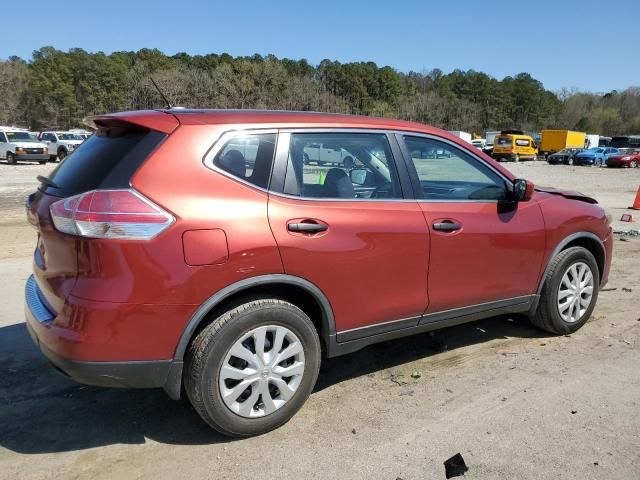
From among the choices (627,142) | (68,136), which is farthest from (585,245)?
(627,142)

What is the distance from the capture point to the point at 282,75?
3794 inches

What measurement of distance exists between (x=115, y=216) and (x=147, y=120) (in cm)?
62

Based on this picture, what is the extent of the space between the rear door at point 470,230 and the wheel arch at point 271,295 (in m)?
0.80

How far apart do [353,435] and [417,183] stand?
5.27 ft

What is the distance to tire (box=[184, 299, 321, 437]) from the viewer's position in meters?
2.75

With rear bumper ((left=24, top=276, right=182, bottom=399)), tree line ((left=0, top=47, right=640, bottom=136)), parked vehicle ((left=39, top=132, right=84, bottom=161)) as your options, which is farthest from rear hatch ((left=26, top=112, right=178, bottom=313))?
tree line ((left=0, top=47, right=640, bottom=136))

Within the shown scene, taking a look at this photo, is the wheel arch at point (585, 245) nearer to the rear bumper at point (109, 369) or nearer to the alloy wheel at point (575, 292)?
the alloy wheel at point (575, 292)

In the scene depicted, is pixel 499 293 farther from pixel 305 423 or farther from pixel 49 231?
pixel 49 231

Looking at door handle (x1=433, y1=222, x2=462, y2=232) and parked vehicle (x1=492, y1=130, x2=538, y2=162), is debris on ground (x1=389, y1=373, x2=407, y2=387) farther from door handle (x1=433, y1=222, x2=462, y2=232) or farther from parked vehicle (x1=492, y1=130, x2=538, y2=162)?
parked vehicle (x1=492, y1=130, x2=538, y2=162)

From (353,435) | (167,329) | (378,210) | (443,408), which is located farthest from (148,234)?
(443,408)

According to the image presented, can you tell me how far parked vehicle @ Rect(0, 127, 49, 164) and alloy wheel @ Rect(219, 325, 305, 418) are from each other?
30.2 m

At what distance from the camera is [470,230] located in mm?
3611

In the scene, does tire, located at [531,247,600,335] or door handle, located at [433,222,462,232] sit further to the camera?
tire, located at [531,247,600,335]

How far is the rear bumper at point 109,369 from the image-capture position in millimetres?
2582
